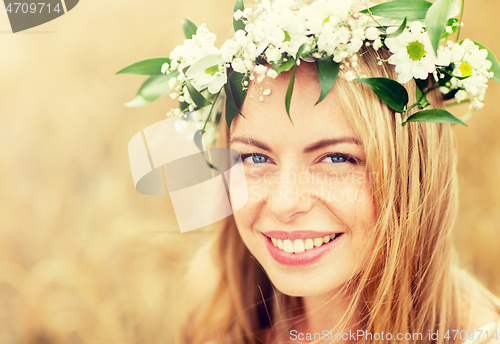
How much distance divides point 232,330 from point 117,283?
44 centimetres

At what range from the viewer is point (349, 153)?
61 centimetres

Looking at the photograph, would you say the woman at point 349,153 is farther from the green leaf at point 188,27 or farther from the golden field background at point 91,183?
the golden field background at point 91,183

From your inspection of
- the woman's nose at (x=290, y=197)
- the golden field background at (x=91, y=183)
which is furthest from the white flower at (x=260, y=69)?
the golden field background at (x=91, y=183)

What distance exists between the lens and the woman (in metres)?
0.57

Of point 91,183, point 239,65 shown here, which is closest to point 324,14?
point 239,65

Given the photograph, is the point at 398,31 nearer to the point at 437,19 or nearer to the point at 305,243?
the point at 437,19

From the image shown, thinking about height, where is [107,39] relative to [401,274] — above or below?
above

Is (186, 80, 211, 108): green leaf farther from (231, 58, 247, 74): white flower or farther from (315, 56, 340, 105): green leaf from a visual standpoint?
(315, 56, 340, 105): green leaf

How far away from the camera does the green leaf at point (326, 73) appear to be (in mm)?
560

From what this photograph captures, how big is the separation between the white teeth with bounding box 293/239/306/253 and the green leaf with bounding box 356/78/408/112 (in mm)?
355

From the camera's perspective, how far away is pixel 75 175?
1009 mm

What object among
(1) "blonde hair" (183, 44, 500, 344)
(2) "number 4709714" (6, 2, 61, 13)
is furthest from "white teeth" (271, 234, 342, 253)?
(2) "number 4709714" (6, 2, 61, 13)

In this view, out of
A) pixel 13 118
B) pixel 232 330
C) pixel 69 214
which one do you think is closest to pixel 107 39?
pixel 13 118

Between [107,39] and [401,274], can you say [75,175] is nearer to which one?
[107,39]
